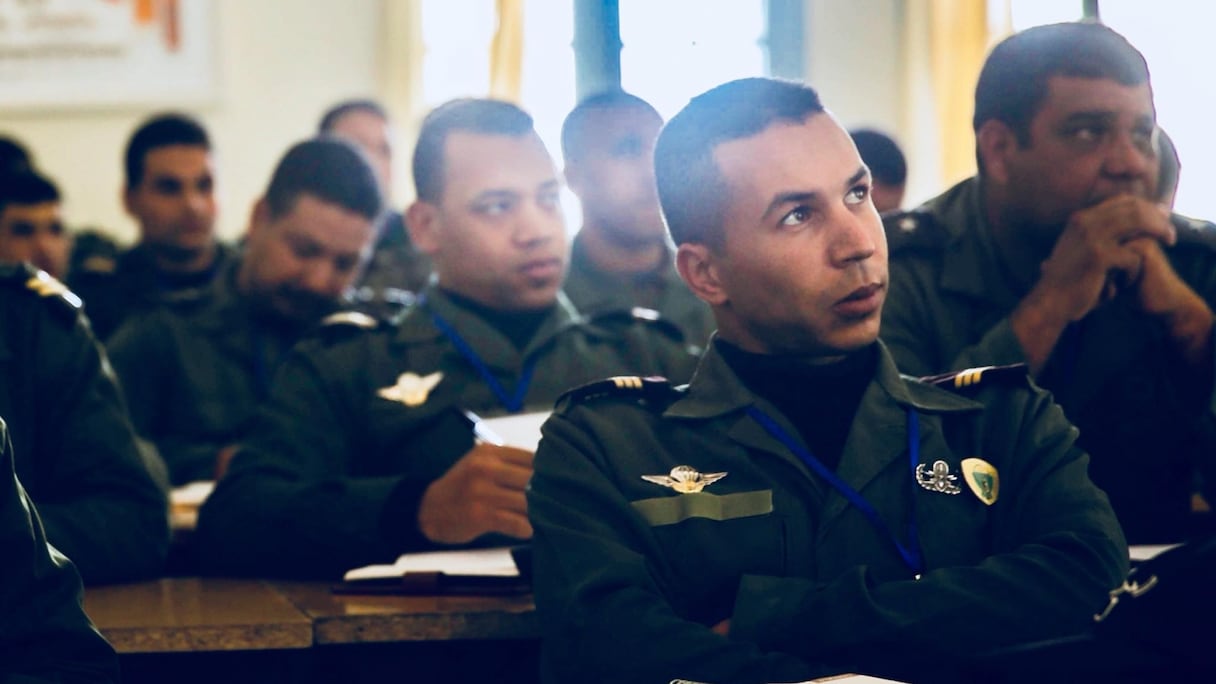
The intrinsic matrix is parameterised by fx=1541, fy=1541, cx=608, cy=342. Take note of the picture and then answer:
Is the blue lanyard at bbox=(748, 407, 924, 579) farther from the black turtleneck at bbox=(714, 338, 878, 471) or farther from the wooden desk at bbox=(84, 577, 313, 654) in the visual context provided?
the wooden desk at bbox=(84, 577, 313, 654)

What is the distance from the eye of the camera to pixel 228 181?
358 inches

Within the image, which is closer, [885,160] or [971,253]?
[971,253]

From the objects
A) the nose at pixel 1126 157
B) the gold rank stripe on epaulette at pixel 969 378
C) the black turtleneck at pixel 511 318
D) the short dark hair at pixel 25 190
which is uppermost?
the nose at pixel 1126 157

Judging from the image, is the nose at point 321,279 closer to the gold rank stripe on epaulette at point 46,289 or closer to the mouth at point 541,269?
the mouth at point 541,269

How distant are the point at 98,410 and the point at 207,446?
137 cm

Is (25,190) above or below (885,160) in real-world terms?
below

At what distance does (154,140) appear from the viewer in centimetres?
519

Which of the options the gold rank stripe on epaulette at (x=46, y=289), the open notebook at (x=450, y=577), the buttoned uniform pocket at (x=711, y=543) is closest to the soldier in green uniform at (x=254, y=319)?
the gold rank stripe on epaulette at (x=46, y=289)

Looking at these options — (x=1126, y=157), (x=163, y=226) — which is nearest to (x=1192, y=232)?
(x=1126, y=157)

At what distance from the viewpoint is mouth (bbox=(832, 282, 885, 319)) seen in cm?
191

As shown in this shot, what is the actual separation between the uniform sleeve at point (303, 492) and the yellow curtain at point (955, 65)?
19.5ft

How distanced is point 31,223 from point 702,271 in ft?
12.8

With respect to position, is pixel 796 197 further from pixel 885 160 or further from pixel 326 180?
pixel 885 160

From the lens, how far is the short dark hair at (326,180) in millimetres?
3855
